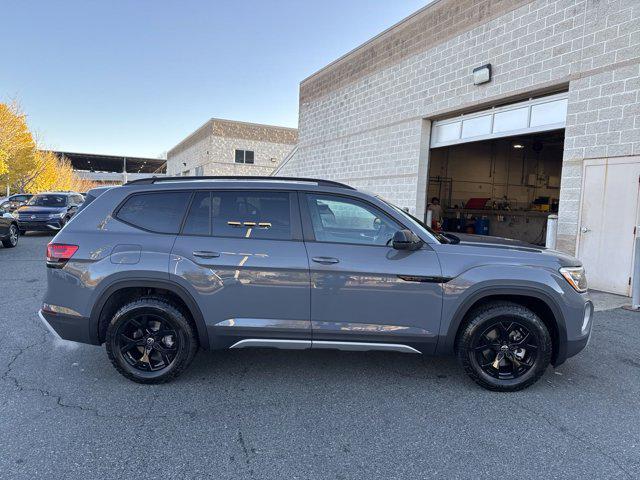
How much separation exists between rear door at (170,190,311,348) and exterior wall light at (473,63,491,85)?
810 cm

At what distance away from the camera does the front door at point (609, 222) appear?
7.48 meters

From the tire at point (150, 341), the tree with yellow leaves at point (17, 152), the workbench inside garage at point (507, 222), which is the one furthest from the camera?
the tree with yellow leaves at point (17, 152)

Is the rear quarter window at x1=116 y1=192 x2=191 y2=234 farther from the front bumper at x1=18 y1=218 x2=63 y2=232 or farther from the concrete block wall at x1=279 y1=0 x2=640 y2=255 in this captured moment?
the front bumper at x1=18 y1=218 x2=63 y2=232

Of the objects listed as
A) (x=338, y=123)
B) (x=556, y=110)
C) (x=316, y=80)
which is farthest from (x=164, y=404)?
(x=316, y=80)

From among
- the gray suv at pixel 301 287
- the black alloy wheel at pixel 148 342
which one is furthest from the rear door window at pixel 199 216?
the black alloy wheel at pixel 148 342

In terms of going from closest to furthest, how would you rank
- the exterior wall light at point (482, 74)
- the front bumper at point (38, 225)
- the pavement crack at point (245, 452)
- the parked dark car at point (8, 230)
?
the pavement crack at point (245, 452) → the exterior wall light at point (482, 74) → the parked dark car at point (8, 230) → the front bumper at point (38, 225)

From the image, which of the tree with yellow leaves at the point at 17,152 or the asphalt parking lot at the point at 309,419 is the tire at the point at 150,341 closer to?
the asphalt parking lot at the point at 309,419

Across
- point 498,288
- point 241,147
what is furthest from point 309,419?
point 241,147

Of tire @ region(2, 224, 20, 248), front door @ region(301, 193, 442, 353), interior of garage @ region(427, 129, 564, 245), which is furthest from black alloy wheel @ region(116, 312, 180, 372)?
interior of garage @ region(427, 129, 564, 245)

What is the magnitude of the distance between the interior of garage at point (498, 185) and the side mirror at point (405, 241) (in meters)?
13.5

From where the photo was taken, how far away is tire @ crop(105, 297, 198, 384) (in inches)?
147

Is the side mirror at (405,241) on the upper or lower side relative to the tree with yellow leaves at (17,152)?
lower

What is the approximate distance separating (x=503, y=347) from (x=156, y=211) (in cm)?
327

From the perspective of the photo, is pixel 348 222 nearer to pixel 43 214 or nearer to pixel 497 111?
pixel 497 111
